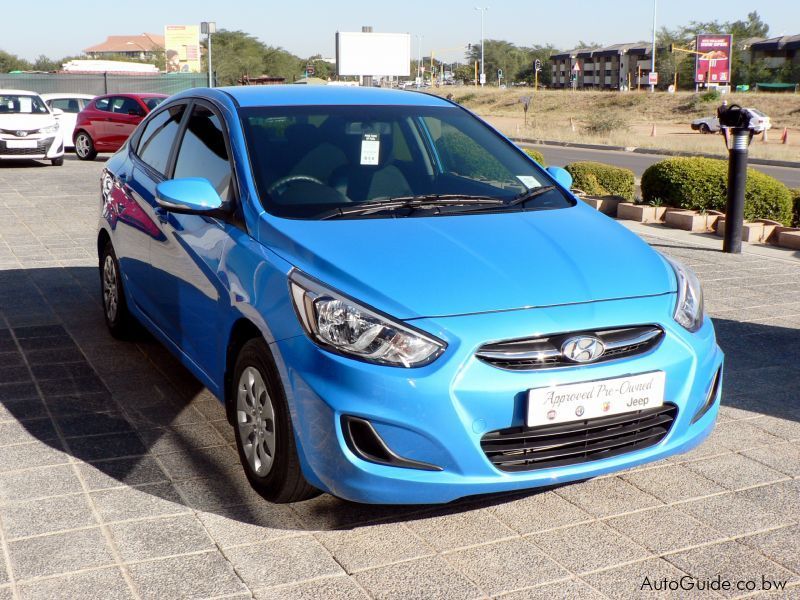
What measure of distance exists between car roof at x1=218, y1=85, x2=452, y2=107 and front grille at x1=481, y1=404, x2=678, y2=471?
7.22 feet

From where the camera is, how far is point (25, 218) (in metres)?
11.7

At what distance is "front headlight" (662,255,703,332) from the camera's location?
11.9 ft

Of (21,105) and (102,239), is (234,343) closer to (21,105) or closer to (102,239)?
(102,239)

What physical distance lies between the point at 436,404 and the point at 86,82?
116 feet

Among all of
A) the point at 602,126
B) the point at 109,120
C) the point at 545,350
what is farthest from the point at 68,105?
the point at 602,126

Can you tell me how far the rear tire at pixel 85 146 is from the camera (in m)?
20.7

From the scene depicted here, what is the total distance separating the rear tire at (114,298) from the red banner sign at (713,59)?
257ft

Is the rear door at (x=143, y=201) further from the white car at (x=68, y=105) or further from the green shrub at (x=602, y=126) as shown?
the green shrub at (x=602, y=126)

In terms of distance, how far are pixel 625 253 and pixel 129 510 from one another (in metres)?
2.18

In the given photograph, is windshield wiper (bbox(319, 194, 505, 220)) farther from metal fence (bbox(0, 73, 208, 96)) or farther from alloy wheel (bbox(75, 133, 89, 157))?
metal fence (bbox(0, 73, 208, 96))

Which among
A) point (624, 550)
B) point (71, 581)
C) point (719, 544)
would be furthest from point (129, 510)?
point (719, 544)

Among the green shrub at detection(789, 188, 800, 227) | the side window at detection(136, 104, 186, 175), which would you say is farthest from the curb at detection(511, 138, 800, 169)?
the side window at detection(136, 104, 186, 175)

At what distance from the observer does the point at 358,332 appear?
3.27m

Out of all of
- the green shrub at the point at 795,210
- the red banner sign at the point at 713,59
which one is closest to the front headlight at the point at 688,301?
the green shrub at the point at 795,210
